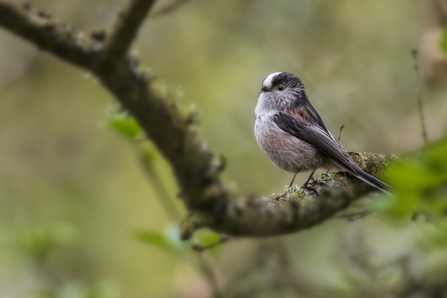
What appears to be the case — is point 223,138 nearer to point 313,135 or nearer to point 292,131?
point 292,131

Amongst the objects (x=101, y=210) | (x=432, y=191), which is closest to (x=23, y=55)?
(x=101, y=210)

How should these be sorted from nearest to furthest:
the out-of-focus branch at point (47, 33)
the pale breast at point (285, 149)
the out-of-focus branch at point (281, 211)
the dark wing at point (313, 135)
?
1. the out-of-focus branch at point (47, 33)
2. the out-of-focus branch at point (281, 211)
3. the dark wing at point (313, 135)
4. the pale breast at point (285, 149)

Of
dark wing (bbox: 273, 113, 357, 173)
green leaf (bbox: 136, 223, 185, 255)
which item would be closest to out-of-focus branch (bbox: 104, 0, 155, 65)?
green leaf (bbox: 136, 223, 185, 255)

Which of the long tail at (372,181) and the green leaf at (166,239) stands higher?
the green leaf at (166,239)

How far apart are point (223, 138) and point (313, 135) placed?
2.95m

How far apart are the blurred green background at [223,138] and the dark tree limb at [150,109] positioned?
2267mm

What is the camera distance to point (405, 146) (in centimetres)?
591

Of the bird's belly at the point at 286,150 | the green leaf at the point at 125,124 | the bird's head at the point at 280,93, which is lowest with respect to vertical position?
the green leaf at the point at 125,124

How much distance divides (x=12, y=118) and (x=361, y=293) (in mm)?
7950

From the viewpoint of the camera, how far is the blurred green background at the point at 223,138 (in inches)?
205

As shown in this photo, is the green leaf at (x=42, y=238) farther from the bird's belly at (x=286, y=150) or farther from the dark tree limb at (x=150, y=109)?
the dark tree limb at (x=150, y=109)

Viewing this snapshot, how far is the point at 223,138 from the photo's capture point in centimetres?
743

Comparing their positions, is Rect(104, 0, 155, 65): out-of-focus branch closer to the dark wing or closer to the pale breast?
the dark wing

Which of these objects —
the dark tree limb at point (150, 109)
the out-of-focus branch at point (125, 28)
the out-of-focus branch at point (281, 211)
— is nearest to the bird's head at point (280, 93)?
the out-of-focus branch at point (281, 211)
